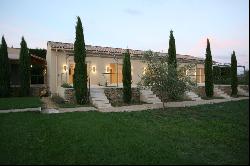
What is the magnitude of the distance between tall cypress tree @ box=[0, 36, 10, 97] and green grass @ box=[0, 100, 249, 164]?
10490mm

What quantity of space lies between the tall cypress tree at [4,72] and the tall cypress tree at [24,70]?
1115 millimetres

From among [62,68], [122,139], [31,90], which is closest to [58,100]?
[62,68]

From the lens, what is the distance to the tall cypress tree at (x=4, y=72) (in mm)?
23047

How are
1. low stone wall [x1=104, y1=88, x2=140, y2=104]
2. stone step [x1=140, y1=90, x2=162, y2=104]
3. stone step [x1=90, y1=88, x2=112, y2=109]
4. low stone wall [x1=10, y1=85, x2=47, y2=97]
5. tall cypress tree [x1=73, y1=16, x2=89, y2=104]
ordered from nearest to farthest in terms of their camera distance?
stone step [x1=90, y1=88, x2=112, y2=109] < tall cypress tree [x1=73, y1=16, x2=89, y2=104] < low stone wall [x1=104, y1=88, x2=140, y2=104] < stone step [x1=140, y1=90, x2=162, y2=104] < low stone wall [x1=10, y1=85, x2=47, y2=97]

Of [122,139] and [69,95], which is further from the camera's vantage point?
[69,95]

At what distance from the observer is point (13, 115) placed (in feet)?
44.4

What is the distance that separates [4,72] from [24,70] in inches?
64.0

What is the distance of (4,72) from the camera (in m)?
23.2

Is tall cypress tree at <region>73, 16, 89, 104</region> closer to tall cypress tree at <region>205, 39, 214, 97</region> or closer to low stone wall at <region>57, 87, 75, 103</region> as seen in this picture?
low stone wall at <region>57, 87, 75, 103</region>

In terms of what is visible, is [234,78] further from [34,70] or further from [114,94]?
[34,70]

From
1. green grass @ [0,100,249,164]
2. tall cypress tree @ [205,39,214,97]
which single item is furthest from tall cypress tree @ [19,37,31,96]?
tall cypress tree @ [205,39,214,97]

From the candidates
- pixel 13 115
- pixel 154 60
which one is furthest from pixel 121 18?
pixel 13 115

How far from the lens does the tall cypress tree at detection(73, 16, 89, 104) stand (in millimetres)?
18609

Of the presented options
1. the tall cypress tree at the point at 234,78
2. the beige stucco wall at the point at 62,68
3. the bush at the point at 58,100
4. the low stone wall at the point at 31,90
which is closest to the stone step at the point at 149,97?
the beige stucco wall at the point at 62,68
